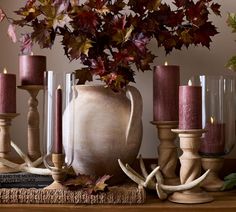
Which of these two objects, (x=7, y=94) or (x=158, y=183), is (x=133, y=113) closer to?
(x=158, y=183)

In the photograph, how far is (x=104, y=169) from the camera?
91cm

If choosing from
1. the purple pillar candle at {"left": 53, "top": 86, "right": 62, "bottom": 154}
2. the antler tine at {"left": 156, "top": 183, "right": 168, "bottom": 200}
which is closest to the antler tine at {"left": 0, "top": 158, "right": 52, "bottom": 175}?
the purple pillar candle at {"left": 53, "top": 86, "right": 62, "bottom": 154}

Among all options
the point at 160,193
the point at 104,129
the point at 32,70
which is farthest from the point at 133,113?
the point at 32,70

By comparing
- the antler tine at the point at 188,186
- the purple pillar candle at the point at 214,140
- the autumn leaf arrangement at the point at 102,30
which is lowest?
the antler tine at the point at 188,186

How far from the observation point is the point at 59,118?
846mm

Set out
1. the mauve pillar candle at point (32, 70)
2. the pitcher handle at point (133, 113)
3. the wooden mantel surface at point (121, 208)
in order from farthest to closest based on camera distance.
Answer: the mauve pillar candle at point (32, 70)
the pitcher handle at point (133, 113)
the wooden mantel surface at point (121, 208)

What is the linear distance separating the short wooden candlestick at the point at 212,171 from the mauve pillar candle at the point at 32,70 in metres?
0.42

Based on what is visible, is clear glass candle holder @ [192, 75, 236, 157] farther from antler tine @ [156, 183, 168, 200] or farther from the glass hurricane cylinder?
antler tine @ [156, 183, 168, 200]

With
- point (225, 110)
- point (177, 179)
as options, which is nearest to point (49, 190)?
point (177, 179)

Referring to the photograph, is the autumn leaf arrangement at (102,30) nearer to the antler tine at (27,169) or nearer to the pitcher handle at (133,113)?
the pitcher handle at (133,113)

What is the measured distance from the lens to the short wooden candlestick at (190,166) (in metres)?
0.84

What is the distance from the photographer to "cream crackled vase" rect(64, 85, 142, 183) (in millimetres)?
891

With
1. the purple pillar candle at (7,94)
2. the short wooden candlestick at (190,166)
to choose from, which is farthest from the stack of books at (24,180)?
the short wooden candlestick at (190,166)

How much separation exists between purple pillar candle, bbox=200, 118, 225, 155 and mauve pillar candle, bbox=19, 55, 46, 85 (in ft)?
1.31
